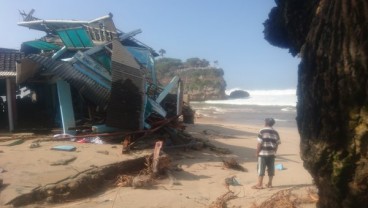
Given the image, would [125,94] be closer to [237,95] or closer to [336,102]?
[336,102]

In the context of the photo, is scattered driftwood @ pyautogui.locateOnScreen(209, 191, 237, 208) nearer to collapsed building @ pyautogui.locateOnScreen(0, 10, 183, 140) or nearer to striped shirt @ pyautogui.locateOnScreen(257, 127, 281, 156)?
striped shirt @ pyautogui.locateOnScreen(257, 127, 281, 156)

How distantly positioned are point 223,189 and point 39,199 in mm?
3707

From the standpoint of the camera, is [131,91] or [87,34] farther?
[87,34]

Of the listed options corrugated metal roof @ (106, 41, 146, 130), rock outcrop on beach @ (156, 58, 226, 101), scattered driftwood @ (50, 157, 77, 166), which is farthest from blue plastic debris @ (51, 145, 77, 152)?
rock outcrop on beach @ (156, 58, 226, 101)

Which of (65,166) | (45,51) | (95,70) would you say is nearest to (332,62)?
(65,166)

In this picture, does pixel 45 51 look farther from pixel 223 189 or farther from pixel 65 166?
pixel 223 189

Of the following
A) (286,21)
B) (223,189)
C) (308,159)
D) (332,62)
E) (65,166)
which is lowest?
(223,189)

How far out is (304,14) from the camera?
13.4 ft

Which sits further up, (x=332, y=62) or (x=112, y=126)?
(x=332, y=62)

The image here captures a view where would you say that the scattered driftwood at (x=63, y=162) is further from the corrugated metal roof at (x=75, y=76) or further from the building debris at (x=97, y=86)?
the corrugated metal roof at (x=75, y=76)

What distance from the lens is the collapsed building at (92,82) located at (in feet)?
36.4

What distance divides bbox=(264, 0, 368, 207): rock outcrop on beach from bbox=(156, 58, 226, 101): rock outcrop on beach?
62.7 m

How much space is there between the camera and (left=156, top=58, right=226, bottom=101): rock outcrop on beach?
262ft

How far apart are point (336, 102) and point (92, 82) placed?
32.3ft
